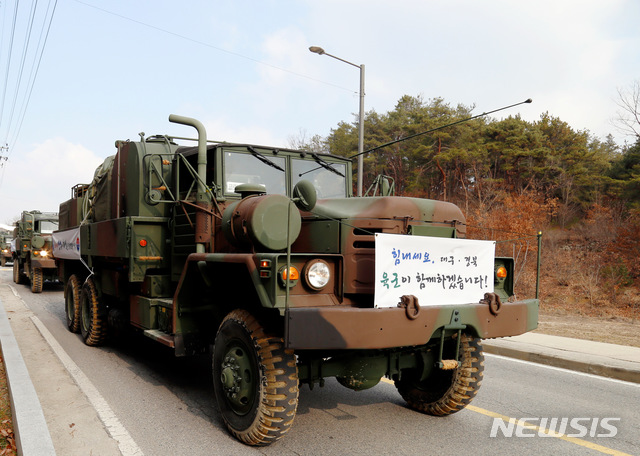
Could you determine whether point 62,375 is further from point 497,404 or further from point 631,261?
point 631,261

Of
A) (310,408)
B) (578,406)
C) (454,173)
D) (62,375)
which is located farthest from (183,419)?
(454,173)

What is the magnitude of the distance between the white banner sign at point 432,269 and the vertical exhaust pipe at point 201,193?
1.99m

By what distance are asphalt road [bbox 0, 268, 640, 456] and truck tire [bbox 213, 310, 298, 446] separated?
212 millimetres

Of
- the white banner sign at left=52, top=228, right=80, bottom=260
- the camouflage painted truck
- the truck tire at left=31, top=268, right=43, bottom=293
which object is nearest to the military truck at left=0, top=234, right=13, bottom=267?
the truck tire at left=31, top=268, right=43, bottom=293

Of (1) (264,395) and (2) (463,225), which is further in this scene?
(2) (463,225)

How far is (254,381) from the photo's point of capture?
398cm

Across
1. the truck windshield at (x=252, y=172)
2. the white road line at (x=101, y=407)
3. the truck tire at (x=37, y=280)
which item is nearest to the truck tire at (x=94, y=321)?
the white road line at (x=101, y=407)

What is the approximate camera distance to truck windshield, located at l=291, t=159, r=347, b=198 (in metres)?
5.91

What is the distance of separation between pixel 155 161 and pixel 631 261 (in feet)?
54.7

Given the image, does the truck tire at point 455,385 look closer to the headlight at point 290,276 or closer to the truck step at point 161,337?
the headlight at point 290,276

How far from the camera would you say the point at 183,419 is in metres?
4.66

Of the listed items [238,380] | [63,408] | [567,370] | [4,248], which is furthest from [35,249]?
[4,248]

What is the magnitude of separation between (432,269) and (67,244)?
24.9 feet

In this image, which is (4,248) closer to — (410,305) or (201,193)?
(201,193)
